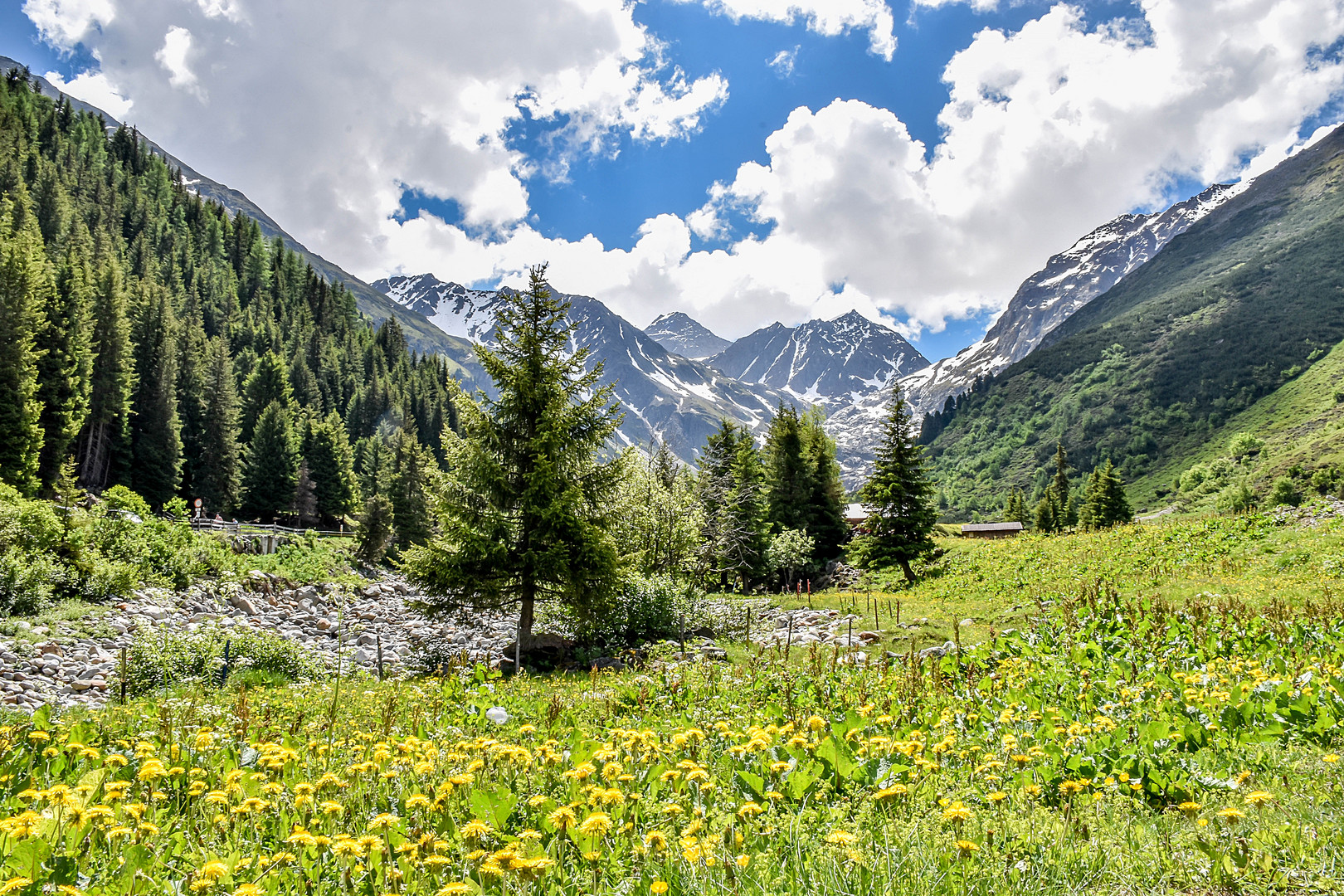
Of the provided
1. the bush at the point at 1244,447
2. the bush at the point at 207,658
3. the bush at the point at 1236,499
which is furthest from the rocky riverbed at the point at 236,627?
the bush at the point at 1244,447

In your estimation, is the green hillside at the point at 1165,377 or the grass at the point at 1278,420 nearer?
the grass at the point at 1278,420

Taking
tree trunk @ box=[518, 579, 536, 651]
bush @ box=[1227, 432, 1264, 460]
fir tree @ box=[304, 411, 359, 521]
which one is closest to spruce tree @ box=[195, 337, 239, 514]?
fir tree @ box=[304, 411, 359, 521]

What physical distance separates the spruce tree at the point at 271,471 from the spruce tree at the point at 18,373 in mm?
23300

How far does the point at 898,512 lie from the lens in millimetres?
27484

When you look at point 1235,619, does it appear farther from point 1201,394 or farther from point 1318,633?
point 1201,394


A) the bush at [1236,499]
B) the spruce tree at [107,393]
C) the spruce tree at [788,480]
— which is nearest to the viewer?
the bush at [1236,499]

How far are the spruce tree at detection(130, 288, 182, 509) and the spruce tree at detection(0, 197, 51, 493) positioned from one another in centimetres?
1643

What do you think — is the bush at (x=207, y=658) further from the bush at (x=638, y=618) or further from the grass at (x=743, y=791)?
the grass at (x=743, y=791)

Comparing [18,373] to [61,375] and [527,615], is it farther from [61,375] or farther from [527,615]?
[527,615]

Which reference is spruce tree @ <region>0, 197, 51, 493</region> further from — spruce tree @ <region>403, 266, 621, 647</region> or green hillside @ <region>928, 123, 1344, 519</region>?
green hillside @ <region>928, 123, 1344, 519</region>

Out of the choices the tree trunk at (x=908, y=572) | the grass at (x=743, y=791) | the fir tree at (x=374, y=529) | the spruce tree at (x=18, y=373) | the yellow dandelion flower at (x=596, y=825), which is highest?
the spruce tree at (x=18, y=373)

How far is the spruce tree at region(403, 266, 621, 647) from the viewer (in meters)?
15.0

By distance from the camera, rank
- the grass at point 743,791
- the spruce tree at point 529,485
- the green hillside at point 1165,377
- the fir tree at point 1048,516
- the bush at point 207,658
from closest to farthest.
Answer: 1. the grass at point 743,791
2. the bush at point 207,658
3. the spruce tree at point 529,485
4. the fir tree at point 1048,516
5. the green hillside at point 1165,377

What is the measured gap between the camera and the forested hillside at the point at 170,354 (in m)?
39.5
